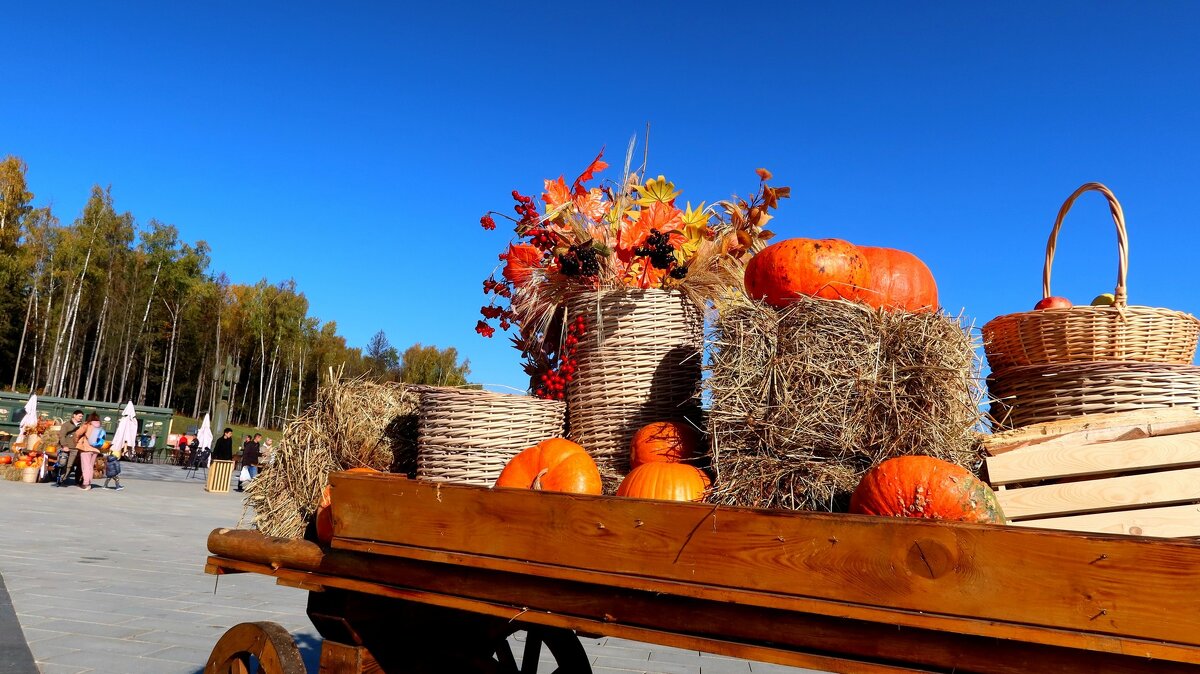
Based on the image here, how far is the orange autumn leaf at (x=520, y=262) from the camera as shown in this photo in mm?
2930

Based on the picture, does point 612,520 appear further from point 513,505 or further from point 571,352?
point 571,352

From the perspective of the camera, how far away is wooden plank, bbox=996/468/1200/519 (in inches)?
73.8

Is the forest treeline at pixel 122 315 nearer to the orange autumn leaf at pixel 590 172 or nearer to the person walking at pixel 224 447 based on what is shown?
the person walking at pixel 224 447

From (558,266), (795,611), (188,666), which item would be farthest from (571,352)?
(188,666)

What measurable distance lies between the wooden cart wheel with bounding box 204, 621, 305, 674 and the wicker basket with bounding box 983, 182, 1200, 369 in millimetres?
2498

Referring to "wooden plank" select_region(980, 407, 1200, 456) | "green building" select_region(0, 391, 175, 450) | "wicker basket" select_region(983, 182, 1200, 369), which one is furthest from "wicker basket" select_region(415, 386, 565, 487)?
"green building" select_region(0, 391, 175, 450)

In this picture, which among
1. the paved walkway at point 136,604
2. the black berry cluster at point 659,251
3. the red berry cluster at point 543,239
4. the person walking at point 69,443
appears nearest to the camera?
the black berry cluster at point 659,251

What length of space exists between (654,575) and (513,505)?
0.38m

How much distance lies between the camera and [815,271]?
7.43 feet

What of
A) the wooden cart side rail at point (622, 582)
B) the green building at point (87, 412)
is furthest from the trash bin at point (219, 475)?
the wooden cart side rail at point (622, 582)

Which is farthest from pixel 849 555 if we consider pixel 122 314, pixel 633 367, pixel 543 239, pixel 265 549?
pixel 122 314

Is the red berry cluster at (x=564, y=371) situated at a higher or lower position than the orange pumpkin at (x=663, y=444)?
higher

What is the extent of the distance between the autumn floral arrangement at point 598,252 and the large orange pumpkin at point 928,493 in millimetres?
1136

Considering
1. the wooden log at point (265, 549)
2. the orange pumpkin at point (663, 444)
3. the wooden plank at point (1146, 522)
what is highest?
the orange pumpkin at point (663, 444)
